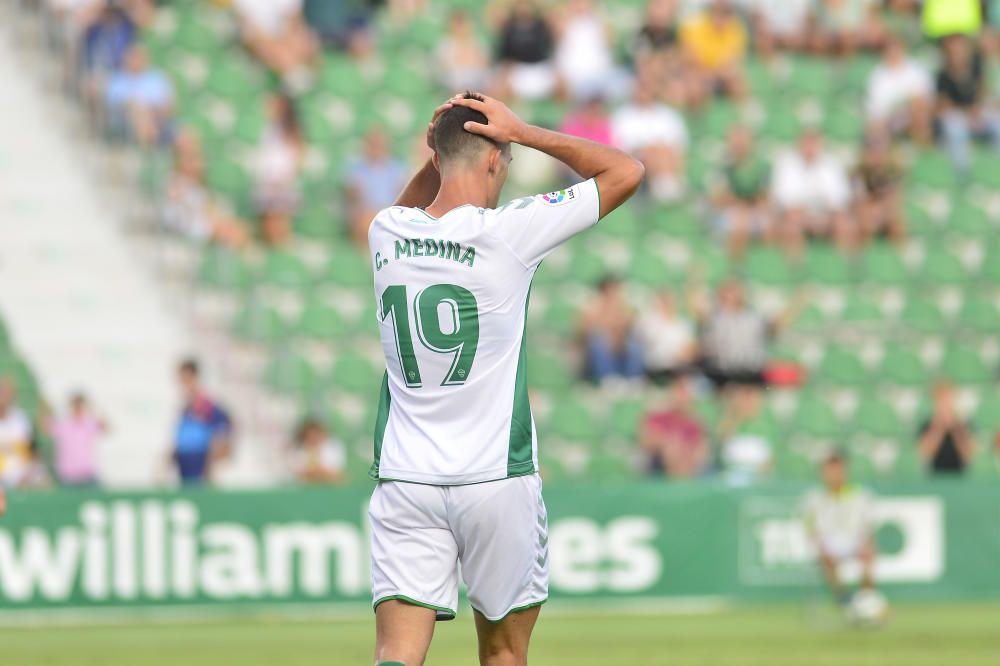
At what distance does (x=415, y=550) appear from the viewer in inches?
216

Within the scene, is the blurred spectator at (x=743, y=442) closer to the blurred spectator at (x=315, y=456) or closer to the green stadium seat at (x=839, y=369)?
the green stadium seat at (x=839, y=369)

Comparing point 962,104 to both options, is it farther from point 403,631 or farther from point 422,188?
point 403,631

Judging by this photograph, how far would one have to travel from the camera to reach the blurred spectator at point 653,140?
19.1 metres

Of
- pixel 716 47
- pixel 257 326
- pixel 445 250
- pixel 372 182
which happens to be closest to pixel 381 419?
pixel 445 250

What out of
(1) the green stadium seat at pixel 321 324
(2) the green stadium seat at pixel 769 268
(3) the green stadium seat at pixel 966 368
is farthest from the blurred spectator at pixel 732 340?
(1) the green stadium seat at pixel 321 324

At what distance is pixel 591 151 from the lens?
18.4ft

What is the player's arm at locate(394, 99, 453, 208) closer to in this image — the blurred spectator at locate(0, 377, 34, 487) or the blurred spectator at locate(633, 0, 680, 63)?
the blurred spectator at locate(0, 377, 34, 487)

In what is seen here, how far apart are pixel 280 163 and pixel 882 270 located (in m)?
6.33

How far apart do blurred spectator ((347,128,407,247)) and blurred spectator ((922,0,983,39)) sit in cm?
720

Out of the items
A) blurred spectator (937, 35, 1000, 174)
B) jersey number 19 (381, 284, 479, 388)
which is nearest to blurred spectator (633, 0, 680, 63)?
blurred spectator (937, 35, 1000, 174)

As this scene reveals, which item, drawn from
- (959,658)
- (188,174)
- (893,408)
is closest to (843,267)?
(893,408)

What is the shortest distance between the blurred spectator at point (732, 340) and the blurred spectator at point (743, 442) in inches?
8.2

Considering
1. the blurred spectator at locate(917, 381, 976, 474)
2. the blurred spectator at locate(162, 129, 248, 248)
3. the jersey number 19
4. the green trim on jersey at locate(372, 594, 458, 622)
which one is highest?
the blurred spectator at locate(162, 129, 248, 248)

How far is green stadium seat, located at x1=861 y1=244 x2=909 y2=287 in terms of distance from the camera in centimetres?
1914
